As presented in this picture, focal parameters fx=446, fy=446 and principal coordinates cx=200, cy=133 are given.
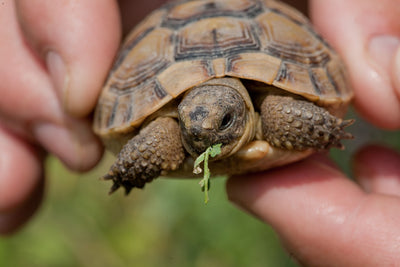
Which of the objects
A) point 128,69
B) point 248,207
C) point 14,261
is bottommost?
point 14,261

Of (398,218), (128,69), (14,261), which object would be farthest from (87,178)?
(398,218)

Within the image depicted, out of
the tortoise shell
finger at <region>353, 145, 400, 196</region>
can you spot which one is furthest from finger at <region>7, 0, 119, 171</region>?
finger at <region>353, 145, 400, 196</region>

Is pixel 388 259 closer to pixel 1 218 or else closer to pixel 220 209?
pixel 220 209

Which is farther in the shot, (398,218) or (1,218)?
(1,218)

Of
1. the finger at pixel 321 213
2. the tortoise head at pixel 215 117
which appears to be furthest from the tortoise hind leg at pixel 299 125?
the finger at pixel 321 213

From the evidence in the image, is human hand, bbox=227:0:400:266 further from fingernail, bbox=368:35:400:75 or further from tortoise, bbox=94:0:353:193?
tortoise, bbox=94:0:353:193

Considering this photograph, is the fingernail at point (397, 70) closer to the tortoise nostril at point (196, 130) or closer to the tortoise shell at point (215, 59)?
the tortoise shell at point (215, 59)
